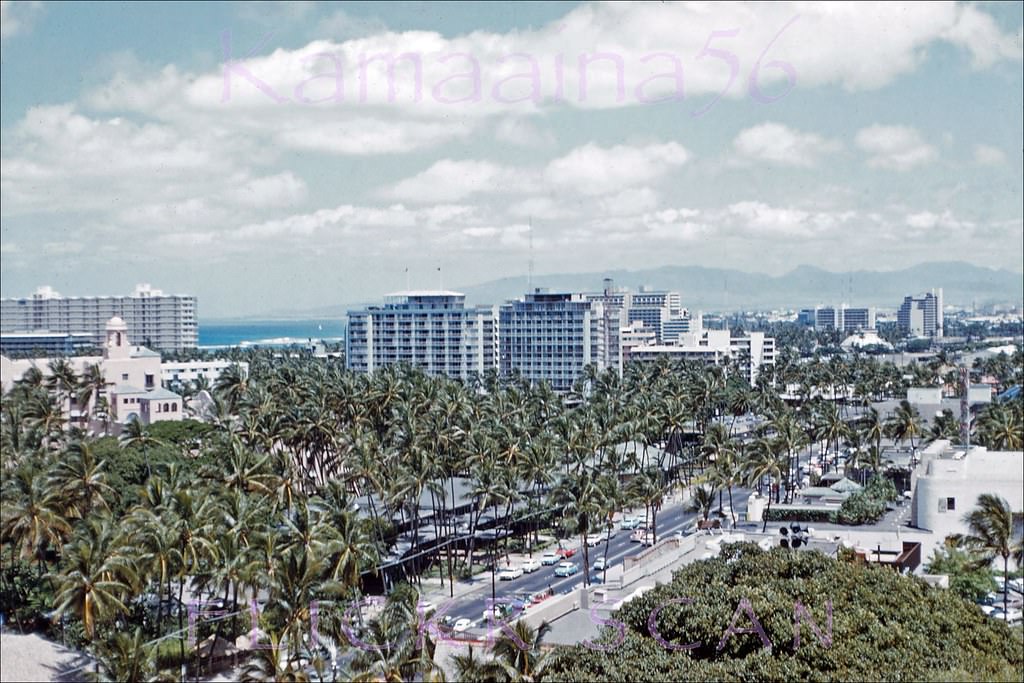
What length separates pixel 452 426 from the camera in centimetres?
4997

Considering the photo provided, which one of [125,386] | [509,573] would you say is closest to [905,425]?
[509,573]

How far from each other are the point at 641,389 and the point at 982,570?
39.1 m

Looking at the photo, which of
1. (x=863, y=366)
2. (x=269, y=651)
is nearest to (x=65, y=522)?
(x=269, y=651)

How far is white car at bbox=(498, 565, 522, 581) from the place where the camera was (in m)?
43.2

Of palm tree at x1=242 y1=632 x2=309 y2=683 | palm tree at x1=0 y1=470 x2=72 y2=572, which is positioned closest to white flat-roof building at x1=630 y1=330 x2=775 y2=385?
palm tree at x1=0 y1=470 x2=72 y2=572

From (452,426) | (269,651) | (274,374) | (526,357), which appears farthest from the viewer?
(526,357)

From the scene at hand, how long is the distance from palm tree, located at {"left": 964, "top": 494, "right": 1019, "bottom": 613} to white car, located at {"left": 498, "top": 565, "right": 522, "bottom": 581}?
16334 millimetres

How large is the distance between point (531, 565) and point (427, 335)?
183 ft

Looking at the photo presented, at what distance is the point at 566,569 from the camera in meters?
43.7

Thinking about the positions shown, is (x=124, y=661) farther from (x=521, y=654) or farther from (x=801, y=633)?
(x=801, y=633)

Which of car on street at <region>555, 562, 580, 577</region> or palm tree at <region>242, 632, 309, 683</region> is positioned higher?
palm tree at <region>242, 632, 309, 683</region>

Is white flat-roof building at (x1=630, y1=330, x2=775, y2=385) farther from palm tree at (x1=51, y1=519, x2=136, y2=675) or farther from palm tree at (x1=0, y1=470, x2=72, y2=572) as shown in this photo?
palm tree at (x1=51, y1=519, x2=136, y2=675)

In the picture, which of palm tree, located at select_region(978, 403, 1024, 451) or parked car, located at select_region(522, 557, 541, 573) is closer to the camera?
parked car, located at select_region(522, 557, 541, 573)

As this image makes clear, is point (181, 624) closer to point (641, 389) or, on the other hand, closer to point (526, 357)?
point (641, 389)
